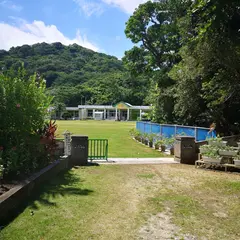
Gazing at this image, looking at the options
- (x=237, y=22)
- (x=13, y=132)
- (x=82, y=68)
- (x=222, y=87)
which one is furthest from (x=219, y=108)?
(x=82, y=68)

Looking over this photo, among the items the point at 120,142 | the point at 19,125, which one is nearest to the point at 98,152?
the point at 120,142

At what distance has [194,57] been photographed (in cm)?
1396

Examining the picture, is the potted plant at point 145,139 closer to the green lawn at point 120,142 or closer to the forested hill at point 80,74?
the green lawn at point 120,142

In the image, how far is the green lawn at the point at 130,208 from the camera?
417 cm

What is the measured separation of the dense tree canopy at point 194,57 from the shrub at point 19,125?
5.72 metres

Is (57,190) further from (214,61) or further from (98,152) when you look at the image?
(214,61)

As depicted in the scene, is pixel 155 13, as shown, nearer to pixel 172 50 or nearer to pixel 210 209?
pixel 172 50

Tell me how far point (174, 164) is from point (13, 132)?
635cm

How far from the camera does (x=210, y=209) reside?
Result: 537 centimetres

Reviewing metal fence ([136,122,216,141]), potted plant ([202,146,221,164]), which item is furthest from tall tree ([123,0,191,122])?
potted plant ([202,146,221,164])

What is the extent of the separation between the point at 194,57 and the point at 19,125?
10.3 metres

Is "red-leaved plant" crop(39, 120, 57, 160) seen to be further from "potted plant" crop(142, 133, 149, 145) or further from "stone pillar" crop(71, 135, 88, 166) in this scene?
"potted plant" crop(142, 133, 149, 145)

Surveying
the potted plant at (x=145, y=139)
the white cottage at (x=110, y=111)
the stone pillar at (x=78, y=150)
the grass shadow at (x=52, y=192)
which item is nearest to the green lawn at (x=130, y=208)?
the grass shadow at (x=52, y=192)

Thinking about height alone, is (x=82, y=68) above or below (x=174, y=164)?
above
